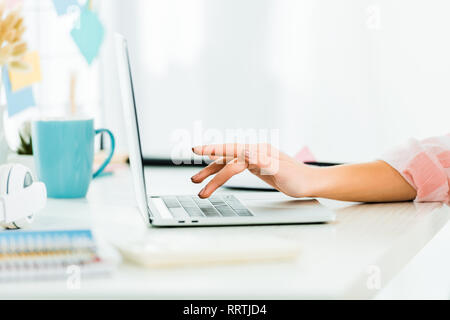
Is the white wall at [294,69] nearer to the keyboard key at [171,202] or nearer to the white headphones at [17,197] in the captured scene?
the keyboard key at [171,202]

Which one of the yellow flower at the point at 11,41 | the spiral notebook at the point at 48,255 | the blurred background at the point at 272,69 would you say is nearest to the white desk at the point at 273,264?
the spiral notebook at the point at 48,255

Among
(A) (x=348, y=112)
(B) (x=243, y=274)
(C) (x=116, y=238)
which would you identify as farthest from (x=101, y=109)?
(B) (x=243, y=274)

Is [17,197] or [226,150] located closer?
[17,197]

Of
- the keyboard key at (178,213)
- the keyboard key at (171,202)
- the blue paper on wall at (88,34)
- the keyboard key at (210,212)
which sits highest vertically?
the blue paper on wall at (88,34)

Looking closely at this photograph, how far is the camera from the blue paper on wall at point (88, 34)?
166cm

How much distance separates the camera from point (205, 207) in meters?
0.90

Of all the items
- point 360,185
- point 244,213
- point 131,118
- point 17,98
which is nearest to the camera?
point 131,118

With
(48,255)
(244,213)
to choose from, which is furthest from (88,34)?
(48,255)

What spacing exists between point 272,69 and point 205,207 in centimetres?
84

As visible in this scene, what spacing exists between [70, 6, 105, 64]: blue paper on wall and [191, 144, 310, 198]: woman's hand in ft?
2.80

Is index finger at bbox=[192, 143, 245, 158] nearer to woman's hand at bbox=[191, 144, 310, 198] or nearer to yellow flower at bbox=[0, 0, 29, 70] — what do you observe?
woman's hand at bbox=[191, 144, 310, 198]

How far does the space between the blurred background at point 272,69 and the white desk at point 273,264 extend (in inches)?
22.8

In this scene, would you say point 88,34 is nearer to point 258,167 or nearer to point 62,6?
point 62,6
